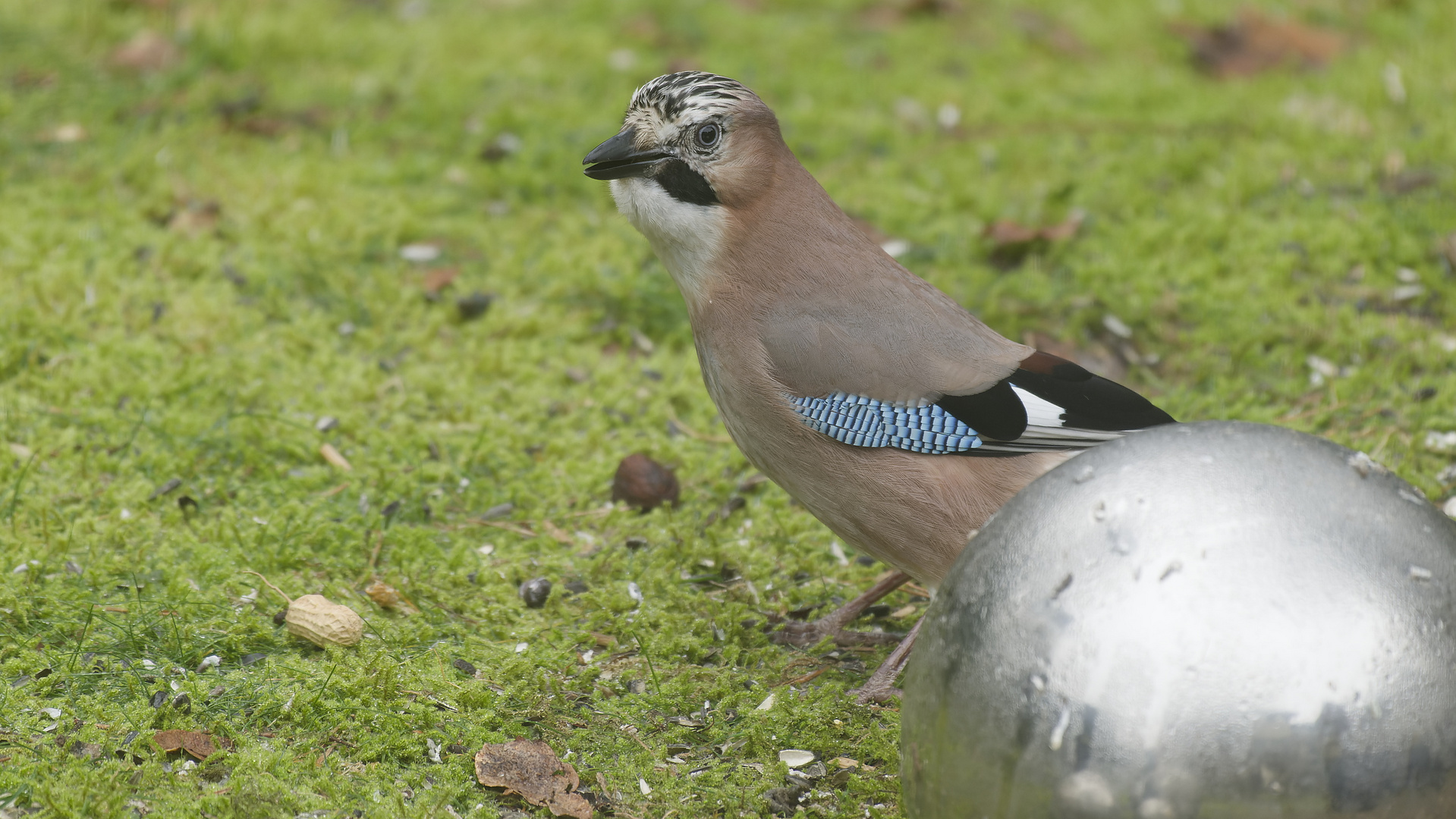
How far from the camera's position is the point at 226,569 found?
147 inches

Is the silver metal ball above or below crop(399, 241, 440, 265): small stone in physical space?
above

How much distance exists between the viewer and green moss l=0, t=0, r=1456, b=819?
3.27m

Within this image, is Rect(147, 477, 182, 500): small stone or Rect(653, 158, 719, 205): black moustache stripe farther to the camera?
Rect(147, 477, 182, 500): small stone

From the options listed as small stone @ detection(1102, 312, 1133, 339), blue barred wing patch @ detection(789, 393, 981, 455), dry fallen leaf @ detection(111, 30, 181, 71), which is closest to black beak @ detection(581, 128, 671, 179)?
blue barred wing patch @ detection(789, 393, 981, 455)

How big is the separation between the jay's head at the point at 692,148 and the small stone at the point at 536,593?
1193mm

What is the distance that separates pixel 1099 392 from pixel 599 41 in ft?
16.2

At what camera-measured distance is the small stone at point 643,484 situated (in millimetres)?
4402

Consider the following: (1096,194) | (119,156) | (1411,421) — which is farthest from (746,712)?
(119,156)

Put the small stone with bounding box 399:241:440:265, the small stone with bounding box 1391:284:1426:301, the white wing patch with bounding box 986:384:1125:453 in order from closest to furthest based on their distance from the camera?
the white wing patch with bounding box 986:384:1125:453 < the small stone with bounding box 1391:284:1426:301 < the small stone with bounding box 399:241:440:265

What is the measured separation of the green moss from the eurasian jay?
0.56 meters

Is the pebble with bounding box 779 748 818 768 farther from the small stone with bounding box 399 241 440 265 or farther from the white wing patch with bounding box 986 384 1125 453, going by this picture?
the small stone with bounding box 399 241 440 265

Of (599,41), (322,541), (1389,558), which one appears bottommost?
(322,541)

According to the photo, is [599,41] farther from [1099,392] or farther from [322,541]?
[1099,392]

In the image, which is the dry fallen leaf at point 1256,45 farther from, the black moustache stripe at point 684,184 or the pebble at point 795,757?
the pebble at point 795,757
